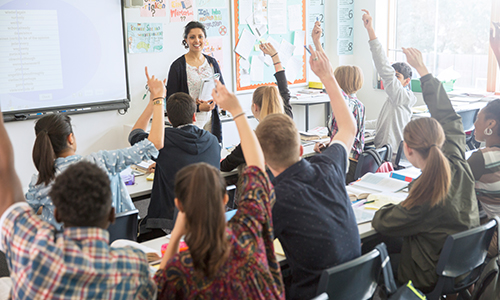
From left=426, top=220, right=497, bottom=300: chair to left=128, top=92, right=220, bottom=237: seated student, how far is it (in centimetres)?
141

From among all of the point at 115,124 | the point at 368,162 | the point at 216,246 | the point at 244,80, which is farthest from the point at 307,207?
the point at 244,80

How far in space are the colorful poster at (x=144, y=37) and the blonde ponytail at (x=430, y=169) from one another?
3504 mm

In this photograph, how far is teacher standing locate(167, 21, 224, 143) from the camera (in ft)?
12.9

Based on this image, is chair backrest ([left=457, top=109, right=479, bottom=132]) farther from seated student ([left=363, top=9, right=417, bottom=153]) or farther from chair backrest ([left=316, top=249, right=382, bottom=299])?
chair backrest ([left=316, top=249, right=382, bottom=299])

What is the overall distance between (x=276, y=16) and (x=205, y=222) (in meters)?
5.27

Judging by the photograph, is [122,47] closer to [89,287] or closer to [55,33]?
[55,33]

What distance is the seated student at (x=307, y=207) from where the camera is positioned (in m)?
1.68

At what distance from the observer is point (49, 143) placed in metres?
2.00

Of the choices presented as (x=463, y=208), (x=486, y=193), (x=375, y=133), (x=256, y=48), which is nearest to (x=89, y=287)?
(x=463, y=208)

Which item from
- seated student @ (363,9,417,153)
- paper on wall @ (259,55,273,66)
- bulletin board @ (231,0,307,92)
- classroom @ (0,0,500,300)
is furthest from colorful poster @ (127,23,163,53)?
seated student @ (363,9,417,153)

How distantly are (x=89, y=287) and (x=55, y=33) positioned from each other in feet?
12.4

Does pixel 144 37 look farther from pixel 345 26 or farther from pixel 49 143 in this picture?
pixel 49 143

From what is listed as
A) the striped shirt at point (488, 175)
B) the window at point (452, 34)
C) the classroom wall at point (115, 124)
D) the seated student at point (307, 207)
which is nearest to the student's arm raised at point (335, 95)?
the seated student at point (307, 207)

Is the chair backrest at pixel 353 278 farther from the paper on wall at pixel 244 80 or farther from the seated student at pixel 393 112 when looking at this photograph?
the paper on wall at pixel 244 80
